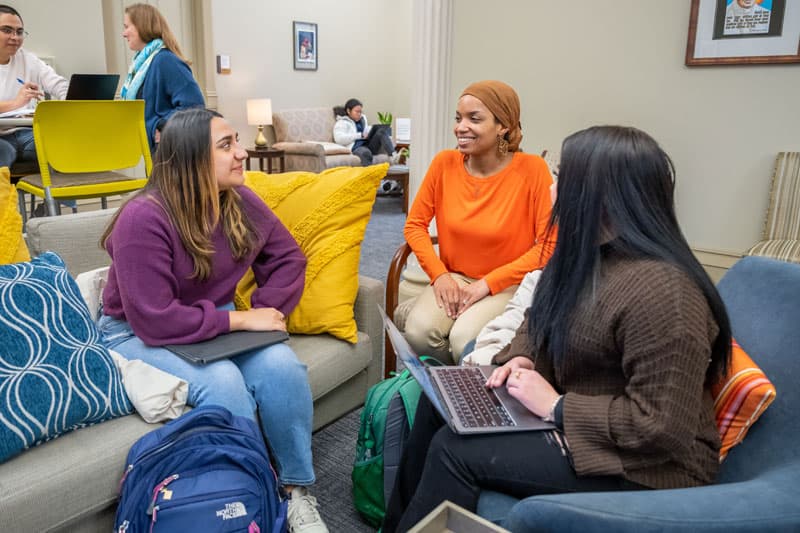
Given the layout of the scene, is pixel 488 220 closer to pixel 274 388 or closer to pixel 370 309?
pixel 370 309

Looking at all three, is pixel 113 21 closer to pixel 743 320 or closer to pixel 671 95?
pixel 671 95

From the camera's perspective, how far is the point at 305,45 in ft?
26.1

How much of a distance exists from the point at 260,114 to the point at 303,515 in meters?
6.11

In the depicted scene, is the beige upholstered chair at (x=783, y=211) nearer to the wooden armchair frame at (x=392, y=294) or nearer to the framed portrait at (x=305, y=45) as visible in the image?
the wooden armchair frame at (x=392, y=294)

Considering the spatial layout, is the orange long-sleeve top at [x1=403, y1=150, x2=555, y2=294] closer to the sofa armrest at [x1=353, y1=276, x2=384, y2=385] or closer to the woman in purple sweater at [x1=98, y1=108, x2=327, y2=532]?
the sofa armrest at [x1=353, y1=276, x2=384, y2=385]

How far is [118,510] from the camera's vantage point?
1.32m

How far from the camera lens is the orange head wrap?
2.13 metres

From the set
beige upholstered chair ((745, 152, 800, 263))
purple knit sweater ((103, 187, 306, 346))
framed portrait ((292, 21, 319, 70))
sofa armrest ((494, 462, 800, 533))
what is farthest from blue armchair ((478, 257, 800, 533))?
framed portrait ((292, 21, 319, 70))

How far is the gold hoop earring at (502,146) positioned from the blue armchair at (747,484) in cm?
94

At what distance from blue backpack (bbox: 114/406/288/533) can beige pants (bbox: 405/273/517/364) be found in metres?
0.77

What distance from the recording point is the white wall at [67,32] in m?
4.88

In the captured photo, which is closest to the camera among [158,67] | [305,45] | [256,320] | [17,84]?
[256,320]

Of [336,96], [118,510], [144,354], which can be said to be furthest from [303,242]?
[336,96]

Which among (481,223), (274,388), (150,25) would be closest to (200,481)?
(274,388)
